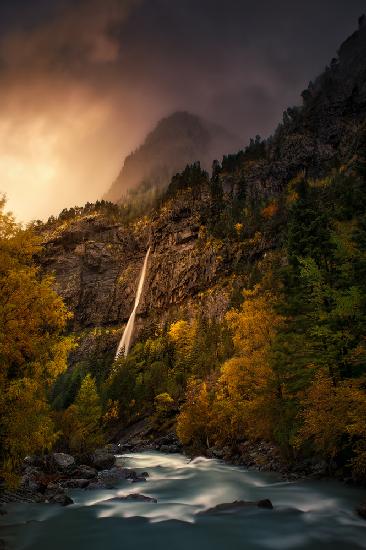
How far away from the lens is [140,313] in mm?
123312

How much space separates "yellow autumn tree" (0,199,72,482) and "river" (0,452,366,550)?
2.80 m

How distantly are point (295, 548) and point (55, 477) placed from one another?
17.0 meters

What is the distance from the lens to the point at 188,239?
125 meters

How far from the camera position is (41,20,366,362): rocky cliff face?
112 meters

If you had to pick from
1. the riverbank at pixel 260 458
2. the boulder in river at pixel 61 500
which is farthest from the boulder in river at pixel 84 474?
the riverbank at pixel 260 458

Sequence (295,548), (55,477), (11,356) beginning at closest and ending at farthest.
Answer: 1. (295,548)
2. (11,356)
3. (55,477)

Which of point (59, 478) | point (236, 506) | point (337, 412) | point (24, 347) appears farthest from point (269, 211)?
point (24, 347)

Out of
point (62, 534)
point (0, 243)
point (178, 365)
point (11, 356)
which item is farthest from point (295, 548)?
point (178, 365)

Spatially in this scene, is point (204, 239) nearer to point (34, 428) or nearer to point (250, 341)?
point (250, 341)

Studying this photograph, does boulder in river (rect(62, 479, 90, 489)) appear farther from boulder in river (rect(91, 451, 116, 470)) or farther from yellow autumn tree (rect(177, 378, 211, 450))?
yellow autumn tree (rect(177, 378, 211, 450))

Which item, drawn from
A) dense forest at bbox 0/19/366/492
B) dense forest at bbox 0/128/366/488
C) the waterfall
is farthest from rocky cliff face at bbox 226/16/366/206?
dense forest at bbox 0/128/366/488

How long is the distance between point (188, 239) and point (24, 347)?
374 ft

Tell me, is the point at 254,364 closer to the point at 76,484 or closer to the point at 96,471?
the point at 76,484

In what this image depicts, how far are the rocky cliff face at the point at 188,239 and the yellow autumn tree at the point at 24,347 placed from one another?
85247 millimetres
